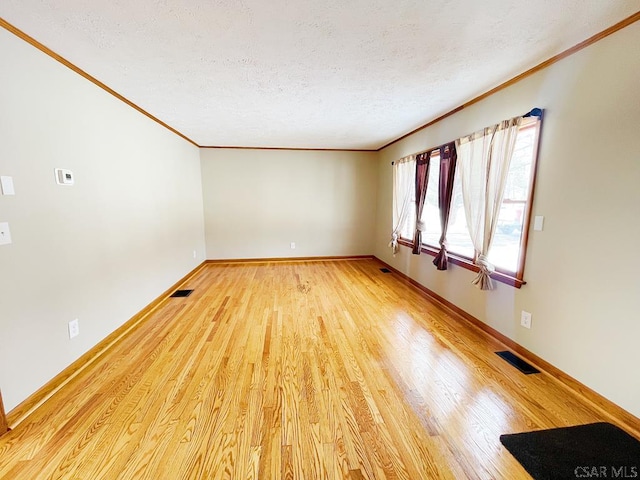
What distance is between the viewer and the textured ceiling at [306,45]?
1384 mm

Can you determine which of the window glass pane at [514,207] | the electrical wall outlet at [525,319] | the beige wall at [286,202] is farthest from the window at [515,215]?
the beige wall at [286,202]

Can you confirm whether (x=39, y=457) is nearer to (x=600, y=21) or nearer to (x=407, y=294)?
(x=407, y=294)

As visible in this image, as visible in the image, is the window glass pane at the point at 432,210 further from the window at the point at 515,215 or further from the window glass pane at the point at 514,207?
the window glass pane at the point at 514,207

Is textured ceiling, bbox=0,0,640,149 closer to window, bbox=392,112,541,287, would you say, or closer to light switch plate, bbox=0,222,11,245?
window, bbox=392,112,541,287

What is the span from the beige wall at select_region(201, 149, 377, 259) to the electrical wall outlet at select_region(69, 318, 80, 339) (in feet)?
11.0

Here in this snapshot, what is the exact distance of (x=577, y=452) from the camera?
4.29 ft

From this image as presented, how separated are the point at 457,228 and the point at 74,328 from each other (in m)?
3.76

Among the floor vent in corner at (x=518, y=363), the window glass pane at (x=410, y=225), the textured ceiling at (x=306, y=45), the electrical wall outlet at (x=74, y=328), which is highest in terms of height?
the textured ceiling at (x=306, y=45)

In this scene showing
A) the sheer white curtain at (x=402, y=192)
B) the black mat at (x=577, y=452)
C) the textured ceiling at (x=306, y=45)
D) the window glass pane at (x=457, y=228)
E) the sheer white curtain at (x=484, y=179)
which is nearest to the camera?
the black mat at (x=577, y=452)

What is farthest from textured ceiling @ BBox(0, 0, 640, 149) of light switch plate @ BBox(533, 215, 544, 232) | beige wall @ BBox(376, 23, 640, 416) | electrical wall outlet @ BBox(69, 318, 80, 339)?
electrical wall outlet @ BBox(69, 318, 80, 339)

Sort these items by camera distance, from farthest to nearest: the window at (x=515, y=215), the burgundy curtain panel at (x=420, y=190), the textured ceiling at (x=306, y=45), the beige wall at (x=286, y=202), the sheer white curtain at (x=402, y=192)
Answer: the beige wall at (x=286, y=202)
the sheer white curtain at (x=402, y=192)
the burgundy curtain panel at (x=420, y=190)
the window at (x=515, y=215)
the textured ceiling at (x=306, y=45)

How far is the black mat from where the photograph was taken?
1.22m

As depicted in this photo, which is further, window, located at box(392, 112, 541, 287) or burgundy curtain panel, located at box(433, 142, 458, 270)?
burgundy curtain panel, located at box(433, 142, 458, 270)

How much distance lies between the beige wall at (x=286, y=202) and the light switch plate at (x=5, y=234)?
3.70 m
